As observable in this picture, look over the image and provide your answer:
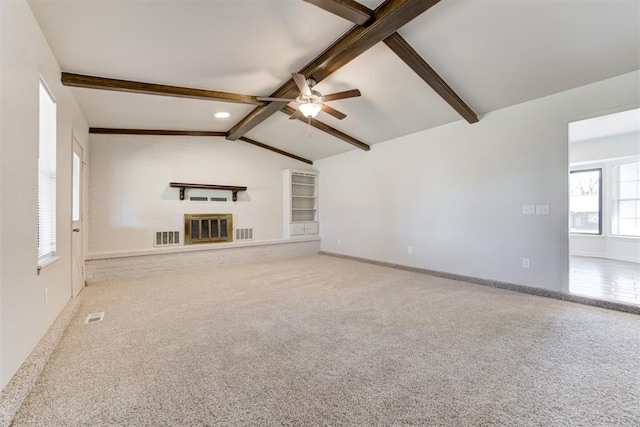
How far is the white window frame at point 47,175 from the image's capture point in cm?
243

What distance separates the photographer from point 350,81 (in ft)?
11.9

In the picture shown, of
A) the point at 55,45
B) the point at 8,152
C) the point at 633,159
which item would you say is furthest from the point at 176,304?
the point at 633,159

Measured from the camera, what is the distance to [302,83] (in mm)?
Result: 2941

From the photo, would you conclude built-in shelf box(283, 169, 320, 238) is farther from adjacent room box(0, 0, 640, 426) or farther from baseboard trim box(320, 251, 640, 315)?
baseboard trim box(320, 251, 640, 315)

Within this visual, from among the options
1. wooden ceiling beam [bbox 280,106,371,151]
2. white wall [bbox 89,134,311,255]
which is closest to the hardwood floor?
wooden ceiling beam [bbox 280,106,371,151]

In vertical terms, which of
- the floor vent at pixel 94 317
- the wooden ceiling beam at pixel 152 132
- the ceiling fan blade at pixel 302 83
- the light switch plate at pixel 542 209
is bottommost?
the floor vent at pixel 94 317

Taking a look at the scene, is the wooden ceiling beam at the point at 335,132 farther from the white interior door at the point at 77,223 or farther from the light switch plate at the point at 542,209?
the light switch plate at the point at 542,209

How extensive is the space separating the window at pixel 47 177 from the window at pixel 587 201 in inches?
340

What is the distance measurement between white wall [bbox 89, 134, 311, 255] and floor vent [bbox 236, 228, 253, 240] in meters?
0.10

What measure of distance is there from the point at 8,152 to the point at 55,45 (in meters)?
1.50

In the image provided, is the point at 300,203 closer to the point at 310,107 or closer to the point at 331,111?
the point at 331,111

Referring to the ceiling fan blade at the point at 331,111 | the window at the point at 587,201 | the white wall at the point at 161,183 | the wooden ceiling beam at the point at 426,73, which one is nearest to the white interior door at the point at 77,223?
the white wall at the point at 161,183

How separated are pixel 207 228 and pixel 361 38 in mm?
4525

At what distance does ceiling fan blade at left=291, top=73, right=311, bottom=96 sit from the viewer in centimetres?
287
